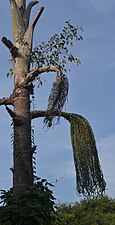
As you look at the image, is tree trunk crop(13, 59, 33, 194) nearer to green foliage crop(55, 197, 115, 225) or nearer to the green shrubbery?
the green shrubbery

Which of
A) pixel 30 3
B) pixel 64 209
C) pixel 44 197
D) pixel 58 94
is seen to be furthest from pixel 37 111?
pixel 64 209

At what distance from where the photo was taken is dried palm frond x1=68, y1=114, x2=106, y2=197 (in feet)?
16.7

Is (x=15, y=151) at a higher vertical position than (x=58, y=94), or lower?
lower

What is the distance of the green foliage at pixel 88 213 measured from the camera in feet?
37.8

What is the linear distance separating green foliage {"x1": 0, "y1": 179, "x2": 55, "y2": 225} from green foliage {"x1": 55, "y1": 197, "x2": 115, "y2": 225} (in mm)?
6221

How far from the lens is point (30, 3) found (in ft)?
21.3

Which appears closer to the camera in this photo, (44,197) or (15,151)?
(44,197)

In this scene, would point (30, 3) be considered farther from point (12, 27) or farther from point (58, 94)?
point (58, 94)

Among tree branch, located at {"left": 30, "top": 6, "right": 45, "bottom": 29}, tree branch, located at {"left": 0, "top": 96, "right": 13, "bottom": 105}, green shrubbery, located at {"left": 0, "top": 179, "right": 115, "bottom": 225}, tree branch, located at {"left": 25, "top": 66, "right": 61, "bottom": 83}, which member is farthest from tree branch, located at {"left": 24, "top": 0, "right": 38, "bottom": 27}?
green shrubbery, located at {"left": 0, "top": 179, "right": 115, "bottom": 225}

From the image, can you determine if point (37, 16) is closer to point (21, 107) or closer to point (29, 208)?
point (21, 107)

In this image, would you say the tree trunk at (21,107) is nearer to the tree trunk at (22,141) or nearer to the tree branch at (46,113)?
the tree trunk at (22,141)

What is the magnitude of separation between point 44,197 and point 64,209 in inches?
293

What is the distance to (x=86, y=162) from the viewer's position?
16.9 ft

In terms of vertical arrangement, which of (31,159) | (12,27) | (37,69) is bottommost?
(31,159)
